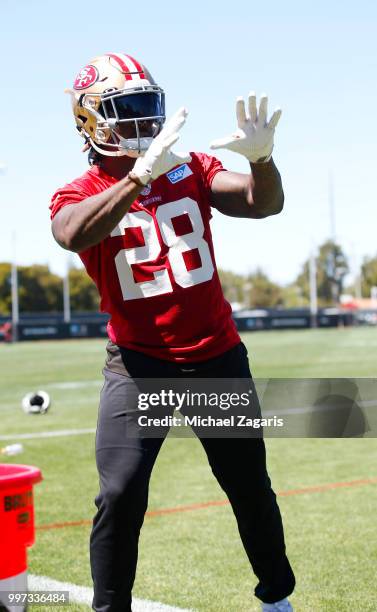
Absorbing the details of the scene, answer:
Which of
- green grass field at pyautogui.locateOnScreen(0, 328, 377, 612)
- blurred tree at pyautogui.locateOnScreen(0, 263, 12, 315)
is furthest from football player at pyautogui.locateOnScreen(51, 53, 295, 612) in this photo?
blurred tree at pyautogui.locateOnScreen(0, 263, 12, 315)

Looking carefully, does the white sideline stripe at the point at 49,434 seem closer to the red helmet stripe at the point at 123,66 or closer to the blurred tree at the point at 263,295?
the red helmet stripe at the point at 123,66

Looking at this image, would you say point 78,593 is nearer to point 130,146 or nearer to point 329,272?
point 130,146

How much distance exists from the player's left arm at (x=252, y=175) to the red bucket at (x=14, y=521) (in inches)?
55.5

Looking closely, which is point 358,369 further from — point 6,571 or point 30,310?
point 30,310

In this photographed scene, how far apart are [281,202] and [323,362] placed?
1857cm

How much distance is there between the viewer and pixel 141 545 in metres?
5.68

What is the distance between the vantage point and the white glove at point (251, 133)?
3.50 meters

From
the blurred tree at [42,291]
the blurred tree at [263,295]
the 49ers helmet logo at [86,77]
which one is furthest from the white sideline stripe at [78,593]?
the blurred tree at [263,295]

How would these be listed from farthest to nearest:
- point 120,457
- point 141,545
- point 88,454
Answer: point 88,454 < point 141,545 < point 120,457

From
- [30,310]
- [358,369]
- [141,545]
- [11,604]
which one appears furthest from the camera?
[30,310]

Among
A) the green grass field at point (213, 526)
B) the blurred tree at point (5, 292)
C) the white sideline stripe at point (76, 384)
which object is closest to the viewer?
the green grass field at point (213, 526)

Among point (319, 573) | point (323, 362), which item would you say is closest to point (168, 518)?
point (319, 573)

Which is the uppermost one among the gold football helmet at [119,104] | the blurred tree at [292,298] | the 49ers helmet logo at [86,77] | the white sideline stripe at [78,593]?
the 49ers helmet logo at [86,77]

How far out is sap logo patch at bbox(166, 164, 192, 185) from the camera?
3729 millimetres
